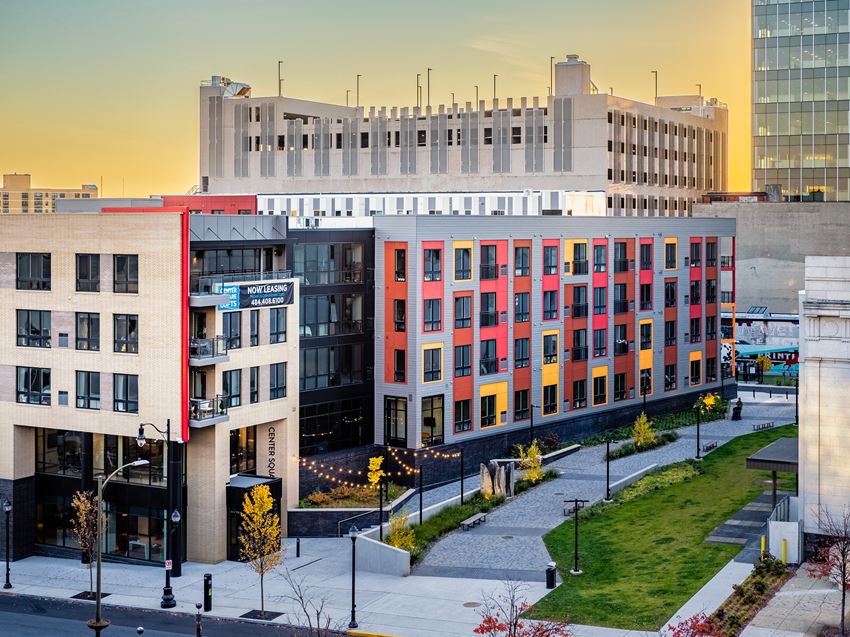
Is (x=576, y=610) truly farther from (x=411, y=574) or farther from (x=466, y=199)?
(x=466, y=199)

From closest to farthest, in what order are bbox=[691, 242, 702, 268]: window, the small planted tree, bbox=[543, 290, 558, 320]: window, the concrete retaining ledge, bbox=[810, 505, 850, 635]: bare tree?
bbox=[810, 505, 850, 635]: bare tree < the small planted tree < the concrete retaining ledge < bbox=[543, 290, 558, 320]: window < bbox=[691, 242, 702, 268]: window

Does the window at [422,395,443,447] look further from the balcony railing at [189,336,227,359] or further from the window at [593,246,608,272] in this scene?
the window at [593,246,608,272]

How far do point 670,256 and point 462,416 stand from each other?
2782cm

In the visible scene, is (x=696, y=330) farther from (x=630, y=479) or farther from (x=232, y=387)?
(x=232, y=387)

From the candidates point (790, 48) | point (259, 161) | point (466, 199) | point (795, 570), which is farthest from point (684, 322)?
point (790, 48)

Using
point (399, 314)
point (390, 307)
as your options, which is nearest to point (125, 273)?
point (390, 307)

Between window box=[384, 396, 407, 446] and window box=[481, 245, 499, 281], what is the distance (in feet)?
33.1

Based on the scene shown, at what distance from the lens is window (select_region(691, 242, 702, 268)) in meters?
103

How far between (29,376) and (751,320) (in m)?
89.0


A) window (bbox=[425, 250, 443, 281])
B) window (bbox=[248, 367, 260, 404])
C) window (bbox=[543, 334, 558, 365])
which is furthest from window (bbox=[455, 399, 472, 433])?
Result: window (bbox=[248, 367, 260, 404])

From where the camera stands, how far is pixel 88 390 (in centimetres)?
6612

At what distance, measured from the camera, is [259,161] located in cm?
14388

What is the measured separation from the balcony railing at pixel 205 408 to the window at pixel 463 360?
20256 mm

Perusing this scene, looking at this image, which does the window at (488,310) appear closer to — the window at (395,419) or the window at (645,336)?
the window at (395,419)
